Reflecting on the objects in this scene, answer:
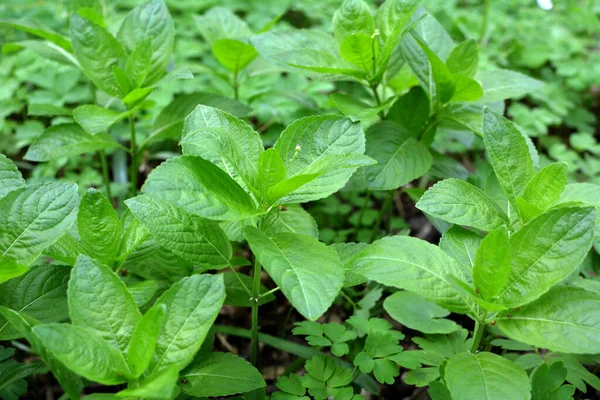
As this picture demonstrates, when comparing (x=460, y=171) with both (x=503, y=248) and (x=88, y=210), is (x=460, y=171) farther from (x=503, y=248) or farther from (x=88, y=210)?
(x=88, y=210)

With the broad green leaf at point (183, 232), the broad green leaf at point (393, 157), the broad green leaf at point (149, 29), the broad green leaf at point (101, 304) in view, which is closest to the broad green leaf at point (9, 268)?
the broad green leaf at point (101, 304)

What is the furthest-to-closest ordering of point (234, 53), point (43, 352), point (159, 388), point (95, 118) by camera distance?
point (234, 53)
point (95, 118)
point (43, 352)
point (159, 388)

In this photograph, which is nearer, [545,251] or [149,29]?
[545,251]

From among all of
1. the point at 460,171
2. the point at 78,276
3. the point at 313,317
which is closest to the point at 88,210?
the point at 78,276

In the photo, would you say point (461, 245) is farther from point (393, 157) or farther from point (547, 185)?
point (393, 157)

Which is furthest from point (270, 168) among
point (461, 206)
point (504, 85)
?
point (504, 85)

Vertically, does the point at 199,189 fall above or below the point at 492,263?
above

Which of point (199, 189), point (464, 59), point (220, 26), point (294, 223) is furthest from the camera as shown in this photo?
point (220, 26)
